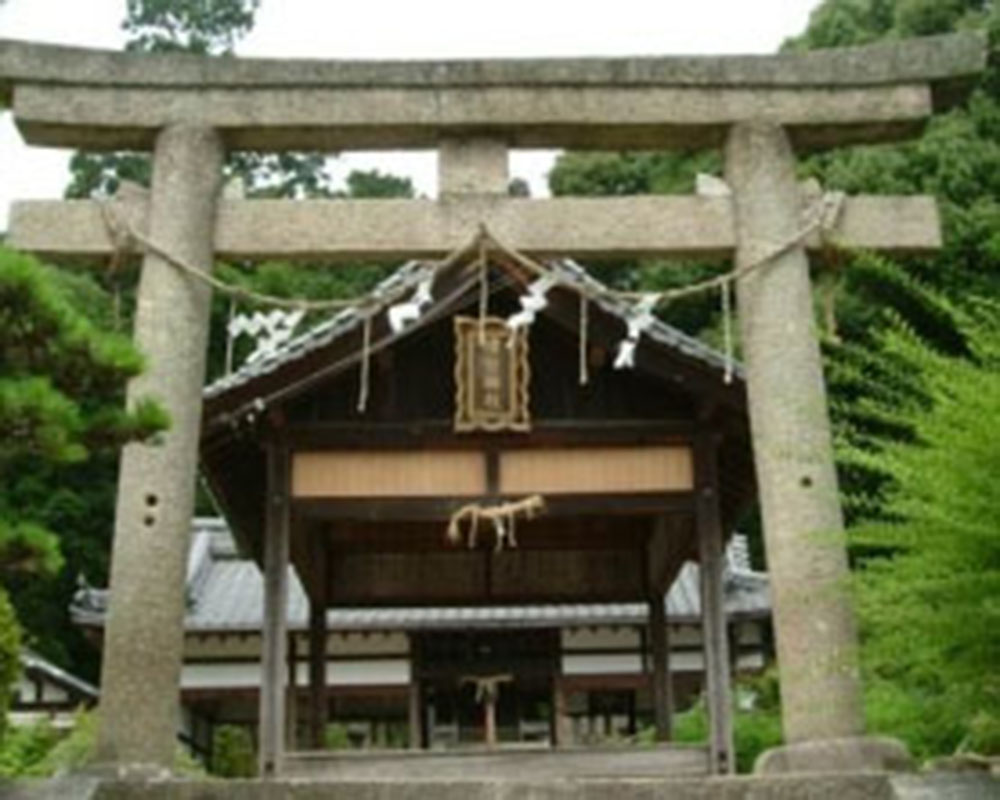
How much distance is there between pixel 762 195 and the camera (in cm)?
910

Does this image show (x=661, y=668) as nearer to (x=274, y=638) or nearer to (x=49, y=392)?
(x=274, y=638)

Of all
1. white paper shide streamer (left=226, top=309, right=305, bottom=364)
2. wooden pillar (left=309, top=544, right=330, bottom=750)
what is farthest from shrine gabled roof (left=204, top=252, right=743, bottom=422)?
wooden pillar (left=309, top=544, right=330, bottom=750)

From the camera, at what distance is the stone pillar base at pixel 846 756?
305 inches

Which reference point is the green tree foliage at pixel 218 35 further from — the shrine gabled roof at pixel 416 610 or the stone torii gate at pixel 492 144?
the stone torii gate at pixel 492 144

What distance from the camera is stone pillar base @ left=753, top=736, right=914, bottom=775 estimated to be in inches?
305

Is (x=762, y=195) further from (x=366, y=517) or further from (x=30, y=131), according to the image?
(x=30, y=131)

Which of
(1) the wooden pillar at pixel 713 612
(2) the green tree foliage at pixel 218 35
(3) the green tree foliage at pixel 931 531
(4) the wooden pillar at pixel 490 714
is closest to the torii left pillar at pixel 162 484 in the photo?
(3) the green tree foliage at pixel 931 531

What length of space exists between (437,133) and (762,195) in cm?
215

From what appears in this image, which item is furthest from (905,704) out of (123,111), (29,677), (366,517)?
(29,677)

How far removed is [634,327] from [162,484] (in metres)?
3.37

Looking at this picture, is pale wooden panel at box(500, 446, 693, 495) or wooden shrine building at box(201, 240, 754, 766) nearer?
wooden shrine building at box(201, 240, 754, 766)

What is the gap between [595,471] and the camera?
10.6 meters

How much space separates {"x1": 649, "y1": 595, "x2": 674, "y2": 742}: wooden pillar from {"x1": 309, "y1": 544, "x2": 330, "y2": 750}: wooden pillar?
304cm

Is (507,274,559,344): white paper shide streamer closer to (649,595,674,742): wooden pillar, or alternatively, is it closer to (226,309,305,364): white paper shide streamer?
(226,309,305,364): white paper shide streamer
